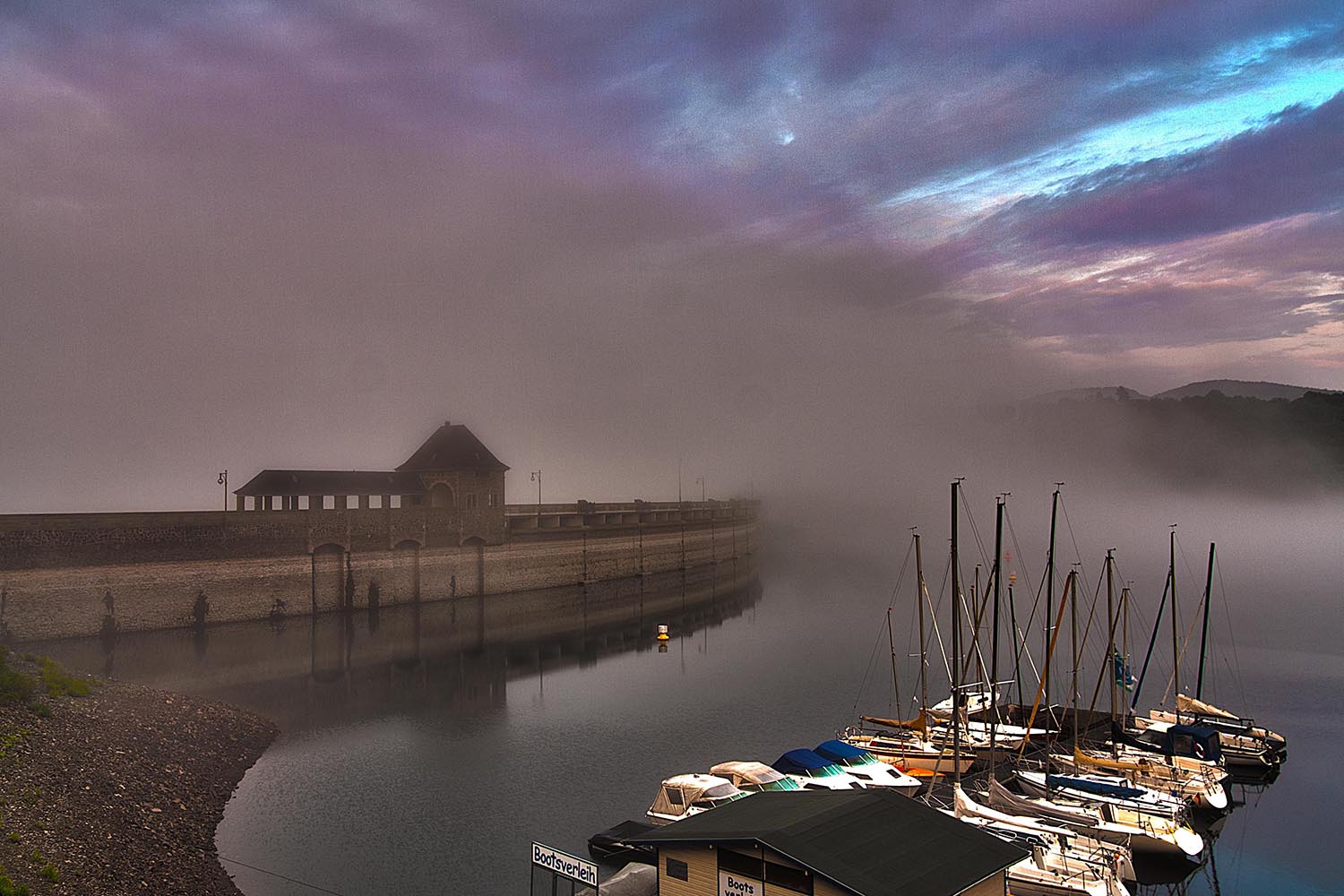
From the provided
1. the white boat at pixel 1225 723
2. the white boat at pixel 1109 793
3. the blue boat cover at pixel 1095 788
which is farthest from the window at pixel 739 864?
the white boat at pixel 1225 723

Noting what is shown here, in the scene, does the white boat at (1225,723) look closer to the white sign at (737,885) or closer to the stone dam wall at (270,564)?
the white sign at (737,885)

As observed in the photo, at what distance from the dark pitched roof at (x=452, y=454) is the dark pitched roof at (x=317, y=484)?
5.52 m

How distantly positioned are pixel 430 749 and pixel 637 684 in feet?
49.0

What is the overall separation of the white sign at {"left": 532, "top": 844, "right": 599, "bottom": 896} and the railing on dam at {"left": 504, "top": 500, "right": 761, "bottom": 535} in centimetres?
6754

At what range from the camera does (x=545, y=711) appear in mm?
43719

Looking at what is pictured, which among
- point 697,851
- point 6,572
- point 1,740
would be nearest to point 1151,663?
point 697,851

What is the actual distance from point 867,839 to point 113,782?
2210 cm

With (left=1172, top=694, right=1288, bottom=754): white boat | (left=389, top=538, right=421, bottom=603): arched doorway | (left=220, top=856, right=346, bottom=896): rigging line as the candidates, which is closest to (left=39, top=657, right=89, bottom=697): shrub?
(left=220, top=856, right=346, bottom=896): rigging line

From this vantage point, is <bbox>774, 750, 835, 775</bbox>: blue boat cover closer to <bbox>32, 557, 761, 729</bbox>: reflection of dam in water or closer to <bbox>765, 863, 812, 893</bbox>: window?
<bbox>765, 863, 812, 893</bbox>: window

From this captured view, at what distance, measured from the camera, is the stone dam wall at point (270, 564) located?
55.8 meters

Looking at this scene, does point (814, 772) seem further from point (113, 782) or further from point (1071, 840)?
point (113, 782)

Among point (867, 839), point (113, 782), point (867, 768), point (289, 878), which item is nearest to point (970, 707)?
point (867, 768)

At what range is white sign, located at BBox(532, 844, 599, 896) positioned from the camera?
55.8 ft

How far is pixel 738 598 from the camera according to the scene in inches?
3423
